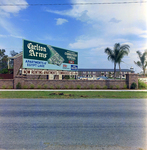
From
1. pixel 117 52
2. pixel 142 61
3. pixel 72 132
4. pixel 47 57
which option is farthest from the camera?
pixel 142 61

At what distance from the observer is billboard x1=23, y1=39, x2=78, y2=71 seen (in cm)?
2133

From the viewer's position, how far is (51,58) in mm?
24250

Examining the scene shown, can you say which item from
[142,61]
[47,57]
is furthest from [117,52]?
[47,57]

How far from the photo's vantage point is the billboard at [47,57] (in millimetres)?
21328

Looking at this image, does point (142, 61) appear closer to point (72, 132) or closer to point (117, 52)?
point (117, 52)

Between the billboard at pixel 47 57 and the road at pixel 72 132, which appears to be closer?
the road at pixel 72 132

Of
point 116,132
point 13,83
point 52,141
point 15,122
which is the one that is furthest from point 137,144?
point 13,83

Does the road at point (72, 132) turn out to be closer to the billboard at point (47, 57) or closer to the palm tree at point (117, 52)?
the billboard at point (47, 57)

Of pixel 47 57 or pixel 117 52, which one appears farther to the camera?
pixel 117 52

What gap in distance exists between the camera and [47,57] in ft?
77.9

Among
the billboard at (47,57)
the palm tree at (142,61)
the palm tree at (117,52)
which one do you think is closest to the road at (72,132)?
the billboard at (47,57)

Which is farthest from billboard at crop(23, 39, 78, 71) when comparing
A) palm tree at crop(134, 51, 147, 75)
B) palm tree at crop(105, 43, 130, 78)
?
palm tree at crop(134, 51, 147, 75)

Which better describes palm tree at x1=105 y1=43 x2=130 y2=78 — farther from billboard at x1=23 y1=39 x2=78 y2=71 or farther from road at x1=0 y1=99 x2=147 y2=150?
road at x1=0 y1=99 x2=147 y2=150

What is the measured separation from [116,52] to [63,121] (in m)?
26.5
